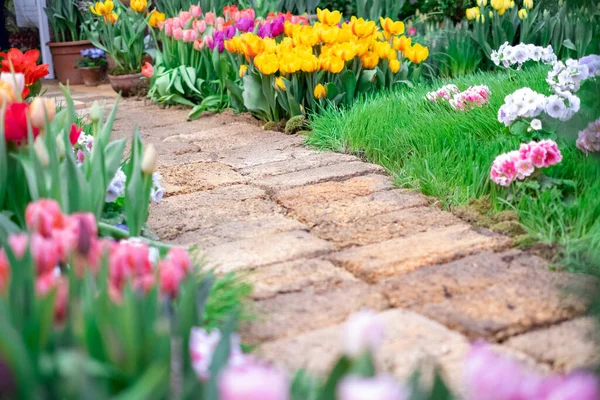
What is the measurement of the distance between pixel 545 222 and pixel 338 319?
2.66ft

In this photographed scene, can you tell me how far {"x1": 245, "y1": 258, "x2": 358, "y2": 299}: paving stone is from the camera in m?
1.93

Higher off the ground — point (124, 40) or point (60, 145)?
point (60, 145)

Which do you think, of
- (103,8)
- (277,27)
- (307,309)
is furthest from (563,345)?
(103,8)

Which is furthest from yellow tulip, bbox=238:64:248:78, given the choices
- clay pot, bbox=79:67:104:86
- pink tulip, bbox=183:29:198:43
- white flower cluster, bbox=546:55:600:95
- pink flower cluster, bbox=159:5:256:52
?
clay pot, bbox=79:67:104:86

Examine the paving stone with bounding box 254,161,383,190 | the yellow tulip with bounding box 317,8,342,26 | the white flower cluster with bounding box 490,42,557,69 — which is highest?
the yellow tulip with bounding box 317,8,342,26

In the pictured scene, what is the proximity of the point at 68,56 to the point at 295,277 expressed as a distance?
5.40 metres

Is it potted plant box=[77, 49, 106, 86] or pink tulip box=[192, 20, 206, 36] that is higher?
pink tulip box=[192, 20, 206, 36]

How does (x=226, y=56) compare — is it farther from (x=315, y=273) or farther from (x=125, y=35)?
(x=315, y=273)

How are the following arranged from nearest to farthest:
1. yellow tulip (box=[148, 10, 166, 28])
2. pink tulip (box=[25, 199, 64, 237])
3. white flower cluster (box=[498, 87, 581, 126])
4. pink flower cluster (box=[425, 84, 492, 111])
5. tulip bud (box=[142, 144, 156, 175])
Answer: pink tulip (box=[25, 199, 64, 237]) < tulip bud (box=[142, 144, 156, 175]) < white flower cluster (box=[498, 87, 581, 126]) < pink flower cluster (box=[425, 84, 492, 111]) < yellow tulip (box=[148, 10, 166, 28])

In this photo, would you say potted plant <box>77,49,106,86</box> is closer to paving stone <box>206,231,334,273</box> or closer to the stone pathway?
the stone pathway

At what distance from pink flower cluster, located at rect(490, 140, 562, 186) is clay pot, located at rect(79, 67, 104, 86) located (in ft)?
15.9

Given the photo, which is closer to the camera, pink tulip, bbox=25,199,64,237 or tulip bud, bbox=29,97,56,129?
pink tulip, bbox=25,199,64,237

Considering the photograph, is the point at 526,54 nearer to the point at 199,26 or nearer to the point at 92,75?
the point at 199,26

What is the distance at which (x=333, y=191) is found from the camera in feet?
9.29
